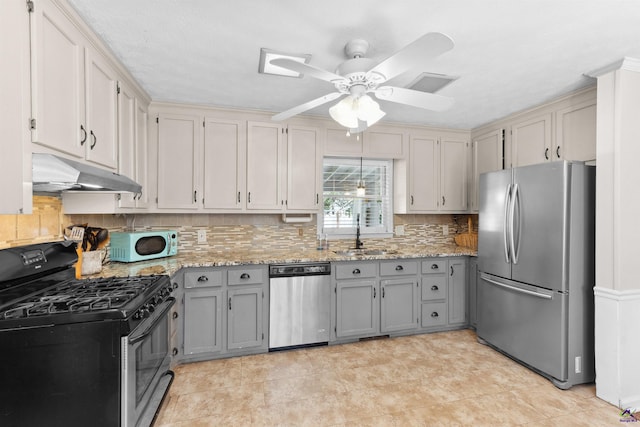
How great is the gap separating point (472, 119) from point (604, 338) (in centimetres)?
226

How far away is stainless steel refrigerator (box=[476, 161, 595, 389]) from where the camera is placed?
2.32 m

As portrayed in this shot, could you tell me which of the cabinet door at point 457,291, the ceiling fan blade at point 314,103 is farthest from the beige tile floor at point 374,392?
the ceiling fan blade at point 314,103

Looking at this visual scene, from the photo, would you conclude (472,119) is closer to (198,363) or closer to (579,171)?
(579,171)

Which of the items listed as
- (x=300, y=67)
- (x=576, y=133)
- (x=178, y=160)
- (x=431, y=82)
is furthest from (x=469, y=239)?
(x=178, y=160)

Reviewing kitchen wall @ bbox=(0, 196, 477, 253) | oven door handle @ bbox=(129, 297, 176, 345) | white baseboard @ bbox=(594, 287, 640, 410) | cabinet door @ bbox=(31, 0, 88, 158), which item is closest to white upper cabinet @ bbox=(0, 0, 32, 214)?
cabinet door @ bbox=(31, 0, 88, 158)

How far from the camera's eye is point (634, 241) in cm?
216

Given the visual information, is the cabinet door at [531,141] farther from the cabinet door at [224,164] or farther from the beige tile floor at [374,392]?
the cabinet door at [224,164]

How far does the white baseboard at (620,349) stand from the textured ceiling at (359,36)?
1624mm

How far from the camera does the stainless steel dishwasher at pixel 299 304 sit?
2.86m

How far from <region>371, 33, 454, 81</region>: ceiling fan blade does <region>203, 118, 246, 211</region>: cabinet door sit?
189 centimetres

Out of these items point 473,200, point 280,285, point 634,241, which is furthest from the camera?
point 473,200

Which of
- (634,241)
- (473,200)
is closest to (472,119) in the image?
(473,200)

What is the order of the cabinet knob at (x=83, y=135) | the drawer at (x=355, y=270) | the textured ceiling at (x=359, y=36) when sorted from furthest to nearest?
the drawer at (x=355, y=270) → the cabinet knob at (x=83, y=135) → the textured ceiling at (x=359, y=36)

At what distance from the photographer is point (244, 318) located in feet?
9.16
